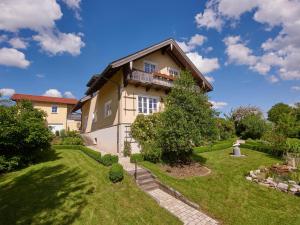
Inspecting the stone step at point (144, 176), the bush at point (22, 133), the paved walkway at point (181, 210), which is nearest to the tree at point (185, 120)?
the stone step at point (144, 176)

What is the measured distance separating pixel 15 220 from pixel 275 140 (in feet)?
64.4

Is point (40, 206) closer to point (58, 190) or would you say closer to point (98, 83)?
point (58, 190)

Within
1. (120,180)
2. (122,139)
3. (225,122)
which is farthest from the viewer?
(225,122)

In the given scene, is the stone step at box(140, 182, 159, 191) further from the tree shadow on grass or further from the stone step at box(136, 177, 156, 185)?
the tree shadow on grass

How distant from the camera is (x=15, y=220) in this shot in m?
6.68

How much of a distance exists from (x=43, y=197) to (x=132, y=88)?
11736 millimetres

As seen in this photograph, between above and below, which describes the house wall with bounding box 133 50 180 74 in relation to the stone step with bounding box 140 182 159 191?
above

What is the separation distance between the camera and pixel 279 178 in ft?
36.5

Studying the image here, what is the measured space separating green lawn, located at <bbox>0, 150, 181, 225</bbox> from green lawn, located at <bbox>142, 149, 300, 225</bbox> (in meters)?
2.01

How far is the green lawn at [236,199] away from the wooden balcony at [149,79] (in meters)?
7.69

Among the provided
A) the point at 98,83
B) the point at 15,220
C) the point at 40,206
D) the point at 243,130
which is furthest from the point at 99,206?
the point at 243,130

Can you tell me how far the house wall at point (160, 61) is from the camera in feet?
63.7

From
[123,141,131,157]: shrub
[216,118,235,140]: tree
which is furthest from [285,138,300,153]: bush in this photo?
[123,141,131,157]: shrub

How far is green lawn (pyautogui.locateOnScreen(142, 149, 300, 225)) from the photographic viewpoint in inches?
305
